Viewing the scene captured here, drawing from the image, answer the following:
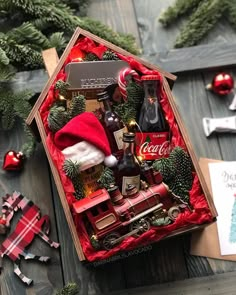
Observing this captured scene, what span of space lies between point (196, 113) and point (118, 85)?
12.2 inches

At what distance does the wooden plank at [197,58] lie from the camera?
1410mm

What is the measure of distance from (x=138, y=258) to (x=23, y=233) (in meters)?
0.30

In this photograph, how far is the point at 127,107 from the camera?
1.19 metres

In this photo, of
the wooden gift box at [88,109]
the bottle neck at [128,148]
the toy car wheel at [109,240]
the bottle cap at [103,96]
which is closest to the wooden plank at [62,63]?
the wooden gift box at [88,109]

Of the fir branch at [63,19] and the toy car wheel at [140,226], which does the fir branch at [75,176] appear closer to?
the toy car wheel at [140,226]

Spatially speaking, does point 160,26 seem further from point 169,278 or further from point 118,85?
point 169,278

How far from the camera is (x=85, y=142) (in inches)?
43.9

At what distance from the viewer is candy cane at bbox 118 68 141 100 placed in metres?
1.19

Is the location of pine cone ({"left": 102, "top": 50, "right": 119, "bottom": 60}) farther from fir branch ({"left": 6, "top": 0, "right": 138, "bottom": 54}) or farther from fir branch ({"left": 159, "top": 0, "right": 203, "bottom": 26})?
fir branch ({"left": 159, "top": 0, "right": 203, "bottom": 26})

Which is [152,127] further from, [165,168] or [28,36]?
[28,36]

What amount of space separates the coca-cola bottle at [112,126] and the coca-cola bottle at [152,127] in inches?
1.7

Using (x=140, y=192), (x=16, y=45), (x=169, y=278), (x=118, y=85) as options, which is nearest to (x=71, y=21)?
(x=16, y=45)

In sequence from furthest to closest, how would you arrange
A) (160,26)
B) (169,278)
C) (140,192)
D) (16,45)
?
(160,26) → (16,45) → (169,278) → (140,192)

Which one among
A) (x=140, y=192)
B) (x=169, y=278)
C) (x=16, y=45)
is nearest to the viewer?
(x=140, y=192)
